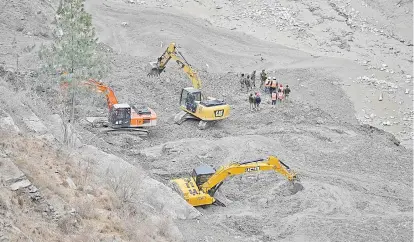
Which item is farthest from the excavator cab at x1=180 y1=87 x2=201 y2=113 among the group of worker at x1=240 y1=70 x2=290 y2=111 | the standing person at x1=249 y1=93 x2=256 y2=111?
the group of worker at x1=240 y1=70 x2=290 y2=111

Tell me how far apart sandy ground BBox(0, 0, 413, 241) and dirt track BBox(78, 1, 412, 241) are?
2.1 inches

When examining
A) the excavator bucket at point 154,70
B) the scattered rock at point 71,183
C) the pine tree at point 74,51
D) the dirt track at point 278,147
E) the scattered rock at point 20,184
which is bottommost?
the dirt track at point 278,147

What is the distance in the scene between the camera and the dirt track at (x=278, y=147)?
16641 mm

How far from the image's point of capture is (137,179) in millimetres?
14102

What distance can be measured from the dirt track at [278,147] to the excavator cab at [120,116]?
1.05 metres

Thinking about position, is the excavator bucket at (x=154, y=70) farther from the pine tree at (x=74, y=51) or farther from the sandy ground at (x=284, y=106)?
the pine tree at (x=74, y=51)

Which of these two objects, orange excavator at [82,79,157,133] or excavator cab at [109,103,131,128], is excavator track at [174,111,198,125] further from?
excavator cab at [109,103,131,128]

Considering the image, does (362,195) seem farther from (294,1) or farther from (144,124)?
(294,1)

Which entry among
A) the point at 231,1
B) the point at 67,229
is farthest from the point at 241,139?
the point at 231,1

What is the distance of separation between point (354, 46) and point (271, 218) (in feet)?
76.0

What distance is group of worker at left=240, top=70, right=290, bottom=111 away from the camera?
1026 inches

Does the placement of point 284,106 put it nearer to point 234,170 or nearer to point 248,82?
point 248,82

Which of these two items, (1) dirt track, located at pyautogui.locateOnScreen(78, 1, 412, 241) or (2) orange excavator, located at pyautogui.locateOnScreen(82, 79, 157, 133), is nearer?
(1) dirt track, located at pyautogui.locateOnScreen(78, 1, 412, 241)

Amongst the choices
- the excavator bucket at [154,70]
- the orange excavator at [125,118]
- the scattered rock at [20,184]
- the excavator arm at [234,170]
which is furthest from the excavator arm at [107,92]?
the scattered rock at [20,184]
